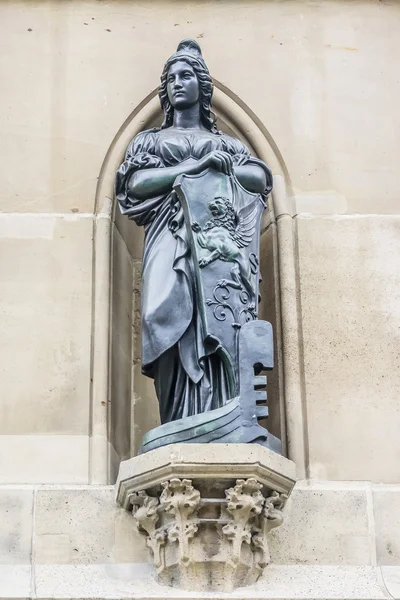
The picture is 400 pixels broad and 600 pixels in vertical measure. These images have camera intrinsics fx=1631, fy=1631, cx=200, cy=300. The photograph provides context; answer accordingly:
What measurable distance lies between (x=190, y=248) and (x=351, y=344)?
3.11 feet

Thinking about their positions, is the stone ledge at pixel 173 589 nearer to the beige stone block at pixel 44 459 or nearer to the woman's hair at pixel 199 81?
the beige stone block at pixel 44 459

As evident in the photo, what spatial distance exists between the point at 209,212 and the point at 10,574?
71.1 inches

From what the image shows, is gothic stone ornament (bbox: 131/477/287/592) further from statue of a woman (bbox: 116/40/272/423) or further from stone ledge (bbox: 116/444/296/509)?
statue of a woman (bbox: 116/40/272/423)

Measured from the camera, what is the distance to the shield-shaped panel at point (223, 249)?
7.05 m

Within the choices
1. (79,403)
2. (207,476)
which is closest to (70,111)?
(79,403)

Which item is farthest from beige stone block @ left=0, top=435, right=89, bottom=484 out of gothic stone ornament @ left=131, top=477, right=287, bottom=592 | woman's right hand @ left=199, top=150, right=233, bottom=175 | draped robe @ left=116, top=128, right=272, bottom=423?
woman's right hand @ left=199, top=150, right=233, bottom=175

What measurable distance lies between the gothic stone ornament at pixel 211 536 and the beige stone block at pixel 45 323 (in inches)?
30.9

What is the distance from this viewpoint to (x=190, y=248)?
7258mm

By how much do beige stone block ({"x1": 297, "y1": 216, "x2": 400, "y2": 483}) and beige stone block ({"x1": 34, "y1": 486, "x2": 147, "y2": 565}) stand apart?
92 cm

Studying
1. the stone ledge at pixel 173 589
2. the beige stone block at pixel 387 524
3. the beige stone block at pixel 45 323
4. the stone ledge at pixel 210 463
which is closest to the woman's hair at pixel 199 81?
the beige stone block at pixel 45 323

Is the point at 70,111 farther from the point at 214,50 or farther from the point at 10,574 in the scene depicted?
the point at 10,574


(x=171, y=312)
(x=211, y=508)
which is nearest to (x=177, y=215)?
(x=171, y=312)

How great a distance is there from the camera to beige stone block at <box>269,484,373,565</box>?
23.1 feet

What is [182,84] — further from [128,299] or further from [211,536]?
[211,536]
